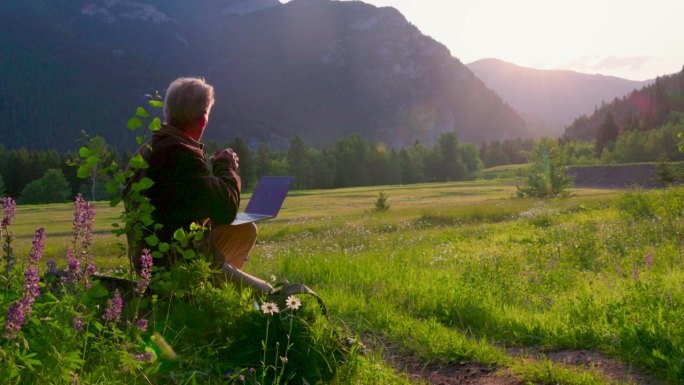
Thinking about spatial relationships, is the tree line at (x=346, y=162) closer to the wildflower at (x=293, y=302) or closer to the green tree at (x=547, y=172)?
the green tree at (x=547, y=172)

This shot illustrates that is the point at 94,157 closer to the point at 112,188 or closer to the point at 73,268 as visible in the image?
the point at 112,188

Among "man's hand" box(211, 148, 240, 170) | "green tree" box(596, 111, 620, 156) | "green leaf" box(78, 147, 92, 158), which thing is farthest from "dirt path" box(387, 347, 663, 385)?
"green tree" box(596, 111, 620, 156)

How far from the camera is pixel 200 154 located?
14.9 feet

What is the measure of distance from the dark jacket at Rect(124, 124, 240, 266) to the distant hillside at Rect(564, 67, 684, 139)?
13568 centimetres

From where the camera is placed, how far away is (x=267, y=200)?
16.9ft

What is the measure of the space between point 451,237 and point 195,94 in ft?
42.1

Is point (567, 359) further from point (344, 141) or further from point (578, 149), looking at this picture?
point (578, 149)

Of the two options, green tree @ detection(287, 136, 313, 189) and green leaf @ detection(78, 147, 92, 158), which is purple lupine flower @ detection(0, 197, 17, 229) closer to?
green leaf @ detection(78, 147, 92, 158)

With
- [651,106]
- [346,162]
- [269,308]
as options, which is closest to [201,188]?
[269,308]

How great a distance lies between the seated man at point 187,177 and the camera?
443 cm

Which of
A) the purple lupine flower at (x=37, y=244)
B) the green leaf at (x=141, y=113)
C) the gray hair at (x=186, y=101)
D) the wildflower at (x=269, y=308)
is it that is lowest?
the wildflower at (x=269, y=308)

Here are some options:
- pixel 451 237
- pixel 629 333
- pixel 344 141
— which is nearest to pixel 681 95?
pixel 344 141

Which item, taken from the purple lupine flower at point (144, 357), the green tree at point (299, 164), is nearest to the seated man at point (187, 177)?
the purple lupine flower at point (144, 357)

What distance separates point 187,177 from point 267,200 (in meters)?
0.96
